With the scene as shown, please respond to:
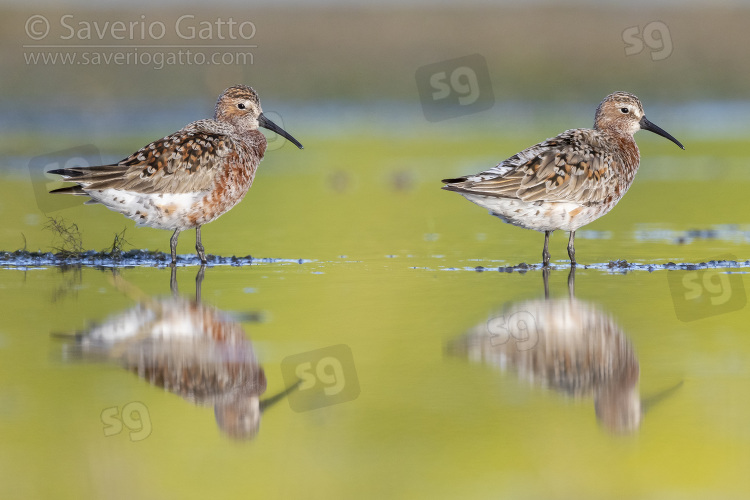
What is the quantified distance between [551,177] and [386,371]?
14.7ft

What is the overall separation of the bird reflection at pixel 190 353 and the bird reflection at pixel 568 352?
1.60 metres

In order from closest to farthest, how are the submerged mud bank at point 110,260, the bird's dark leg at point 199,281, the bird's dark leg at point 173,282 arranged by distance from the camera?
the bird's dark leg at point 199,281, the bird's dark leg at point 173,282, the submerged mud bank at point 110,260

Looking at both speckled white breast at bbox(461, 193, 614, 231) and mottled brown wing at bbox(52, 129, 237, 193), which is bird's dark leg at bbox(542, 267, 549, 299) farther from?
mottled brown wing at bbox(52, 129, 237, 193)

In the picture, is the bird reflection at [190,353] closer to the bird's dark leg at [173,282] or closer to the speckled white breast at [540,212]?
the bird's dark leg at [173,282]

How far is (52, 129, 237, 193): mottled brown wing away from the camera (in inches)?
468

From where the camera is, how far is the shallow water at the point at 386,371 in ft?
20.8

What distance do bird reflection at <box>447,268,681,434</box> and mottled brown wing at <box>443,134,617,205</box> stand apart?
1936 millimetres

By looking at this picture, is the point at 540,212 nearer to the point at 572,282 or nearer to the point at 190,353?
the point at 572,282

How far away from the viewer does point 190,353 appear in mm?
8547

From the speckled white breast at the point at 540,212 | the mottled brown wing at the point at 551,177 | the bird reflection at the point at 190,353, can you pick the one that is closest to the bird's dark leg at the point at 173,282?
the bird reflection at the point at 190,353

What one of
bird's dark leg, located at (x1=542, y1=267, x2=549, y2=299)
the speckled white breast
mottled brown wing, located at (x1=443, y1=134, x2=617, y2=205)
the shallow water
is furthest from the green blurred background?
mottled brown wing, located at (x1=443, y1=134, x2=617, y2=205)

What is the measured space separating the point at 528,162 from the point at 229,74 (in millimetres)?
19869

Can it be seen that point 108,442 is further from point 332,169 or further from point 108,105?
point 108,105

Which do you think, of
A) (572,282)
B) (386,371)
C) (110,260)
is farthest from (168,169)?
(386,371)
